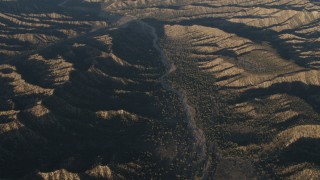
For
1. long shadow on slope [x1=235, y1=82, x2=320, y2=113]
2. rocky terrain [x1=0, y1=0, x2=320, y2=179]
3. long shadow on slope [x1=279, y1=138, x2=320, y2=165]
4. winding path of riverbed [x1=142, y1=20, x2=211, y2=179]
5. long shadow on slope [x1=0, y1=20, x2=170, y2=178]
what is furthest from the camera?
long shadow on slope [x1=235, y1=82, x2=320, y2=113]

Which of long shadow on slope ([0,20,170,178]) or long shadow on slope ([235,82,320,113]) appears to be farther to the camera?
long shadow on slope ([235,82,320,113])

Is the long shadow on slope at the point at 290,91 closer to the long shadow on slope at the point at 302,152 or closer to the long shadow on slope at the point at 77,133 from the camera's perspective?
the long shadow on slope at the point at 302,152

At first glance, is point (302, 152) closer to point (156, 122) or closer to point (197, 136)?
point (197, 136)

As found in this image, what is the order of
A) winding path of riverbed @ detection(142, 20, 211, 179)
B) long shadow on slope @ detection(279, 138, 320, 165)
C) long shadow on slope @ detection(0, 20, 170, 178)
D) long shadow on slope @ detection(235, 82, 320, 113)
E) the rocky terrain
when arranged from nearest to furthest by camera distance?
long shadow on slope @ detection(0, 20, 170, 178) → the rocky terrain → long shadow on slope @ detection(279, 138, 320, 165) → winding path of riverbed @ detection(142, 20, 211, 179) → long shadow on slope @ detection(235, 82, 320, 113)

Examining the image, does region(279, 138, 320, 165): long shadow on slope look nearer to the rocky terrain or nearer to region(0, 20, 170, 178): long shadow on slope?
the rocky terrain

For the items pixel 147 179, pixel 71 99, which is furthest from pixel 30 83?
pixel 147 179

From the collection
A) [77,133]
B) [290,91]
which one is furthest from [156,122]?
[290,91]

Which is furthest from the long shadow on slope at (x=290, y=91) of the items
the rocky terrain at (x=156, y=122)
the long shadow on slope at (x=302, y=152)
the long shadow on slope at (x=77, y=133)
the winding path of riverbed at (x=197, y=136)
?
the long shadow on slope at (x=77, y=133)

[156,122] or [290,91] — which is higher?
[290,91]

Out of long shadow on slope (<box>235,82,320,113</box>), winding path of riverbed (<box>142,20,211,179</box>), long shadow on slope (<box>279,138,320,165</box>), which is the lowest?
winding path of riverbed (<box>142,20,211,179</box>)

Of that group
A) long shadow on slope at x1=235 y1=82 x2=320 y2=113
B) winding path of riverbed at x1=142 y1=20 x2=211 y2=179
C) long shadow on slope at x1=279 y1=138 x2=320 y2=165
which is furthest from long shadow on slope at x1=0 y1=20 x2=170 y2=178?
long shadow on slope at x1=279 y1=138 x2=320 y2=165

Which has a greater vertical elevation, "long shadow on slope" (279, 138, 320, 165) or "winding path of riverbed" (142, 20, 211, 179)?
"long shadow on slope" (279, 138, 320, 165)
